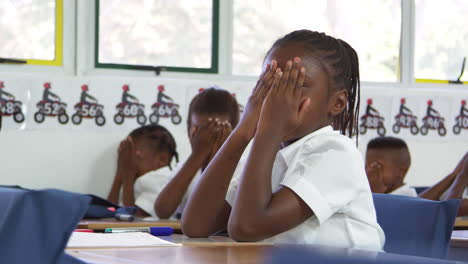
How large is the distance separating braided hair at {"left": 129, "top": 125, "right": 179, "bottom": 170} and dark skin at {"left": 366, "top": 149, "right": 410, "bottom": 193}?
1.06m

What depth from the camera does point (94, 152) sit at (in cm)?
388

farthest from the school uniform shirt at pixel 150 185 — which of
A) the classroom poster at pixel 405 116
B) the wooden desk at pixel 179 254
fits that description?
the wooden desk at pixel 179 254

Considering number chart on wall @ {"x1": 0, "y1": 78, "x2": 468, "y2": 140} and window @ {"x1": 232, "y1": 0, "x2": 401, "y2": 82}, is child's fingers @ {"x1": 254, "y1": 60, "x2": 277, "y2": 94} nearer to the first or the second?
number chart on wall @ {"x1": 0, "y1": 78, "x2": 468, "y2": 140}

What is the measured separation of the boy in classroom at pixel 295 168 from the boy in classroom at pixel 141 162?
2105 millimetres

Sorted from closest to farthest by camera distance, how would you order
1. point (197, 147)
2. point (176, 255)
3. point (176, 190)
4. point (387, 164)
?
point (176, 255) < point (197, 147) < point (176, 190) < point (387, 164)

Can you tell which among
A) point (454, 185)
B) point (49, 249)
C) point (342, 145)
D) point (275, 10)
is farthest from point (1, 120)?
point (49, 249)

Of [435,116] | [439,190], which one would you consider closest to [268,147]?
[439,190]

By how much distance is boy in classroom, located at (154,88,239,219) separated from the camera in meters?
2.88

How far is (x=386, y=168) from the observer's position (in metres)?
4.02

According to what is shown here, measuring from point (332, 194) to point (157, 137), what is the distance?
2.59 m

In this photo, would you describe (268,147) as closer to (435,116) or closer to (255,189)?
(255,189)

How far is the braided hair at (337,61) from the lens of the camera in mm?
1548

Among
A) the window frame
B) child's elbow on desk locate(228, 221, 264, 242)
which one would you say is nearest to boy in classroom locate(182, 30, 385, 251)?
child's elbow on desk locate(228, 221, 264, 242)

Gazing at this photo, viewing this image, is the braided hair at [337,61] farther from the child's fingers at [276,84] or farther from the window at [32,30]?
the window at [32,30]
